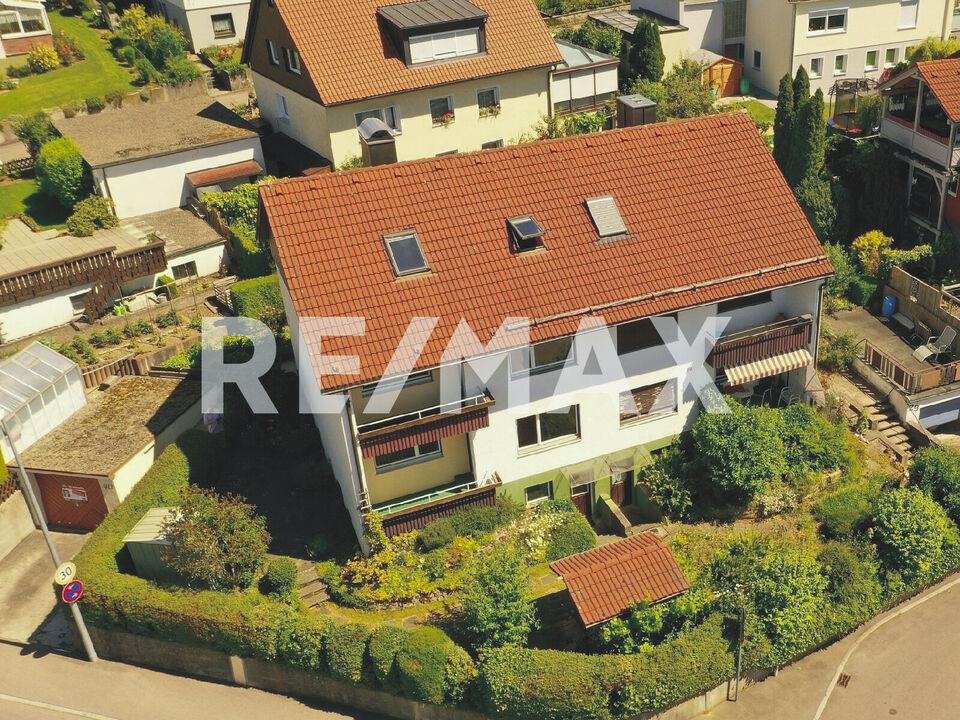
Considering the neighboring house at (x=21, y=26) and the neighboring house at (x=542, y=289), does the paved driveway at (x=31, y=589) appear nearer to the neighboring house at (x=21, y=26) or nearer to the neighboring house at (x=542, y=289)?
the neighboring house at (x=542, y=289)

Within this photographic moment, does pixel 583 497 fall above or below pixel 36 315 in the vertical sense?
below

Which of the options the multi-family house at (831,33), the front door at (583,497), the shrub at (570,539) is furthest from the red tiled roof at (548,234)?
the multi-family house at (831,33)

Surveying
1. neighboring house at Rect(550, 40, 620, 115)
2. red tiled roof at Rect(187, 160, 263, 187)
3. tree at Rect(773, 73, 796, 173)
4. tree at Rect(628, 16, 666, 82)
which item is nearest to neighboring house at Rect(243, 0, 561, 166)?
neighboring house at Rect(550, 40, 620, 115)

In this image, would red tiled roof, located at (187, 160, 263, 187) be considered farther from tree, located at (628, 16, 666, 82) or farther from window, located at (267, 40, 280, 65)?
tree, located at (628, 16, 666, 82)

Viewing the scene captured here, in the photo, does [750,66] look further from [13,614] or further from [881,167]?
[13,614]

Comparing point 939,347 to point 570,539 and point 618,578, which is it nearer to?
point 570,539

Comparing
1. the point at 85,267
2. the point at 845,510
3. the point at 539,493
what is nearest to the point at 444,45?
the point at 85,267
